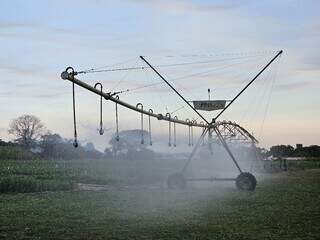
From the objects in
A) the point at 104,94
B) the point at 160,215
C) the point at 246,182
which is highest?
the point at 104,94

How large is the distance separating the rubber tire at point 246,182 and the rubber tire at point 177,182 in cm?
265

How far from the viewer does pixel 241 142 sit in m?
72.9

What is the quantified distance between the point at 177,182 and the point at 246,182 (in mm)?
3333

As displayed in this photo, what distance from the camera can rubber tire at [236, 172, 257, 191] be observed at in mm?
26500

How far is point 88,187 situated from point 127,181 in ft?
16.4

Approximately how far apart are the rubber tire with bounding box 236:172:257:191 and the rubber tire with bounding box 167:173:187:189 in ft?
8.68

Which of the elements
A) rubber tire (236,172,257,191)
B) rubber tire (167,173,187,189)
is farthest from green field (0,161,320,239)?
rubber tire (167,173,187,189)

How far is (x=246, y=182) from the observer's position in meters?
A: 26.6

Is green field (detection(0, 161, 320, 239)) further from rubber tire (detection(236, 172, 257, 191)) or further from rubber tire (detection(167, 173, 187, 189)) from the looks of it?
rubber tire (detection(167, 173, 187, 189))

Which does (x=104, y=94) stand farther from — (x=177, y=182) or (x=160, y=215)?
(x=177, y=182)

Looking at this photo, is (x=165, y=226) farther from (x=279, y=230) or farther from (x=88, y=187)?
(x=88, y=187)

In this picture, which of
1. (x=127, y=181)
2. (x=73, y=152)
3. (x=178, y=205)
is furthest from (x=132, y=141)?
(x=178, y=205)

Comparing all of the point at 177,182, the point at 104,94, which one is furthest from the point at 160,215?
the point at 177,182

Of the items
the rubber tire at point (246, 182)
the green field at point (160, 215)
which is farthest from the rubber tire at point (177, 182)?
the rubber tire at point (246, 182)
